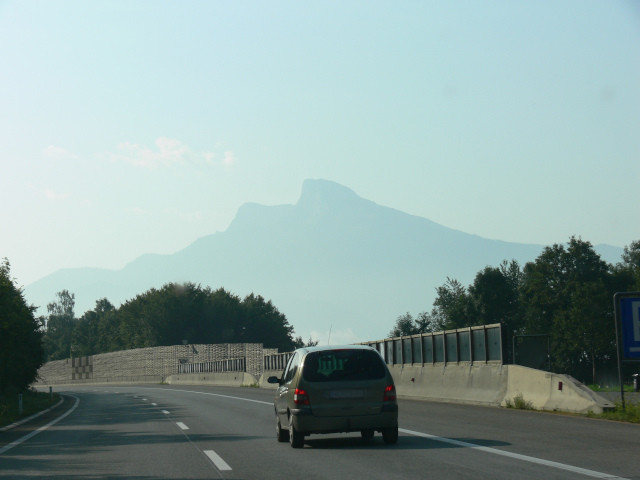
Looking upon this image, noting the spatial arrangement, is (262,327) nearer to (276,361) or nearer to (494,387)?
(276,361)

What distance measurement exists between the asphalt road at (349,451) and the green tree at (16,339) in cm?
1898

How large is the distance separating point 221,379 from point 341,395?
1983 inches

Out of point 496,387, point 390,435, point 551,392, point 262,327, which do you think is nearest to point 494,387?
point 496,387

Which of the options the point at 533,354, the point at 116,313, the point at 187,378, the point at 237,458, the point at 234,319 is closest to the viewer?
the point at 237,458

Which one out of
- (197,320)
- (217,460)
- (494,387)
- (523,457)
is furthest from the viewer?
(197,320)

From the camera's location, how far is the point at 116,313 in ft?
627

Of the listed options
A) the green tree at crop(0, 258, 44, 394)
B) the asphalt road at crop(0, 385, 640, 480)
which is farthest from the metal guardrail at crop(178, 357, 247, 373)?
the asphalt road at crop(0, 385, 640, 480)

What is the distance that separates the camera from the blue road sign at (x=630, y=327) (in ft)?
52.9

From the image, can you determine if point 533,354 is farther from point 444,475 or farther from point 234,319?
point 234,319

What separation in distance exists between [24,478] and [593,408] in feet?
35.5

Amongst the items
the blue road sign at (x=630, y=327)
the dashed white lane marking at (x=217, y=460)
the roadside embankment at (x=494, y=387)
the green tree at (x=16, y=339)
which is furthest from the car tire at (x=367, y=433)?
the green tree at (x=16, y=339)

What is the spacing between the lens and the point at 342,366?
12.5 m

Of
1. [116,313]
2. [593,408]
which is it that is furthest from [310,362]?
[116,313]

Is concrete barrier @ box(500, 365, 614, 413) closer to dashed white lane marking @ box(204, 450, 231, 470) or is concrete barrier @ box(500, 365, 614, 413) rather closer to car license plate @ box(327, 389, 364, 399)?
car license plate @ box(327, 389, 364, 399)
